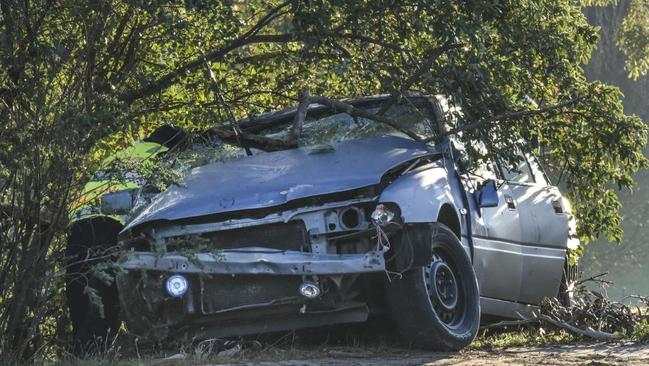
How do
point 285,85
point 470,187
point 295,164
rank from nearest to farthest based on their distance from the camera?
1. point 295,164
2. point 470,187
3. point 285,85

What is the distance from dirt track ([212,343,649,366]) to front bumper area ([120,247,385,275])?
53 centimetres

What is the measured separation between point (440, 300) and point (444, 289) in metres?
0.21

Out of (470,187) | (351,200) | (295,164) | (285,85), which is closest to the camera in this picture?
(351,200)

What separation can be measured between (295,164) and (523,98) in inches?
98.8

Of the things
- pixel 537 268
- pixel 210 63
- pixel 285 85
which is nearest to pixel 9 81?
pixel 210 63

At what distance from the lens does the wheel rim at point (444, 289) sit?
819 centimetres

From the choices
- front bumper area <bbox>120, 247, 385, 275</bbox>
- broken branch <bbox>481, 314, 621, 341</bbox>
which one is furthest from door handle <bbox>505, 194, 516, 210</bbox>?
front bumper area <bbox>120, 247, 385, 275</bbox>

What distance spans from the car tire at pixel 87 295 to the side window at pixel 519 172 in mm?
3047

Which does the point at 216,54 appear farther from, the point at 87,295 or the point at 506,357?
the point at 506,357

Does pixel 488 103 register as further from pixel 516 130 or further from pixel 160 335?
pixel 160 335

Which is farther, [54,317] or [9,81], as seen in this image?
[54,317]

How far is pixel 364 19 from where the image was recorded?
31.7 feet

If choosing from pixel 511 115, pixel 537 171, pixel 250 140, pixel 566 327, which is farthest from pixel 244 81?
pixel 566 327

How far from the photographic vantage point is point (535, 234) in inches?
397
